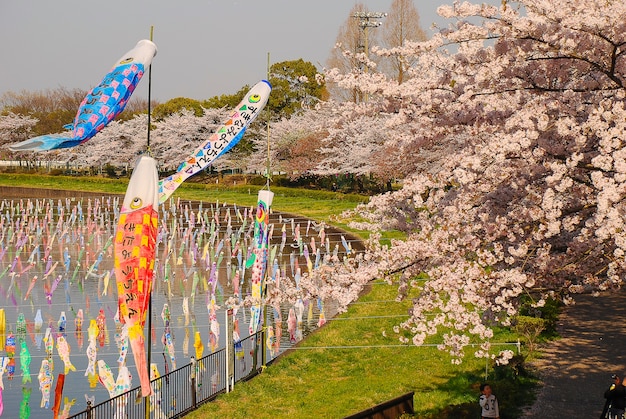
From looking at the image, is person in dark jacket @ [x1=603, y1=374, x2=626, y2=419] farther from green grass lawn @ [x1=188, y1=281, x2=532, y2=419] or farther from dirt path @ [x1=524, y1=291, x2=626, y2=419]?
green grass lawn @ [x1=188, y1=281, x2=532, y2=419]

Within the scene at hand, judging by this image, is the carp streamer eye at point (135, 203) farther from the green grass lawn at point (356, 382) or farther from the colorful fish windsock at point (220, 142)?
the green grass lawn at point (356, 382)

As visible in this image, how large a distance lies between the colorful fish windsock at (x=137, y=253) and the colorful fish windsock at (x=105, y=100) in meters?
0.81

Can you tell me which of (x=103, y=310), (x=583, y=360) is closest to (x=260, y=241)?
(x=583, y=360)

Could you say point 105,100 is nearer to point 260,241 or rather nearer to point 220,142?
point 220,142

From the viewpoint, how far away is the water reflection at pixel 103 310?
59.6 feet

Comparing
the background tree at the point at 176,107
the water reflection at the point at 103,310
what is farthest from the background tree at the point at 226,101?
the water reflection at the point at 103,310

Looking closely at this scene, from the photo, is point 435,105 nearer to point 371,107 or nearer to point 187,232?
point 371,107

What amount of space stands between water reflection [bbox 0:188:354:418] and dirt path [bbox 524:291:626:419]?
15.6 ft

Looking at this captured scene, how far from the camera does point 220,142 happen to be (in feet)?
50.3

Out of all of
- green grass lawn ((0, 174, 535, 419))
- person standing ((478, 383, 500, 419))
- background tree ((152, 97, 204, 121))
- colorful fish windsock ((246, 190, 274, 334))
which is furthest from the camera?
background tree ((152, 97, 204, 121))

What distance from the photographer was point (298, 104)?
71.4 metres

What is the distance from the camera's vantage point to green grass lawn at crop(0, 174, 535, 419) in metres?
15.0

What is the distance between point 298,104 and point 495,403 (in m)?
60.6

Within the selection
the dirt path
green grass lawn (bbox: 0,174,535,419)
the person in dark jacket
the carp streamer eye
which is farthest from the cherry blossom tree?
the dirt path
